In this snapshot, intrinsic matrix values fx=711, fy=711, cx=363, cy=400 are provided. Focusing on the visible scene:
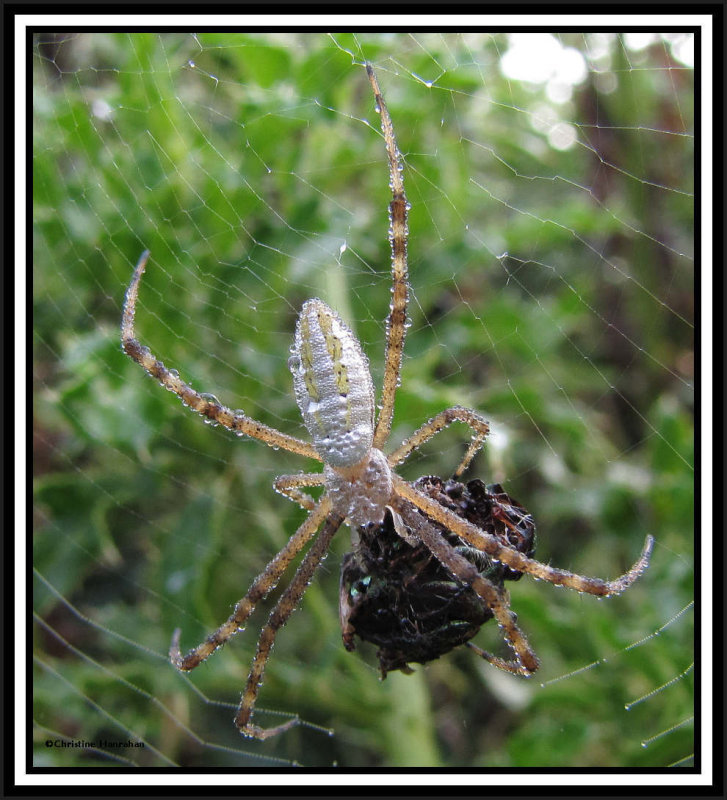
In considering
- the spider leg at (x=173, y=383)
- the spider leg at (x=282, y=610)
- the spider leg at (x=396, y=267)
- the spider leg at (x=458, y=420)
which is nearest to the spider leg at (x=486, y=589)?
the spider leg at (x=458, y=420)

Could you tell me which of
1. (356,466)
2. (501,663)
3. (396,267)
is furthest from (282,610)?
(396,267)

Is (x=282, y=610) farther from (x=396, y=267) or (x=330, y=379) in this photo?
(x=396, y=267)

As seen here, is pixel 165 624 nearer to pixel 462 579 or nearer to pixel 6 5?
pixel 462 579

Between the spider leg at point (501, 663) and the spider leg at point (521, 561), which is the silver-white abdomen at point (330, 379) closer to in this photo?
the spider leg at point (521, 561)

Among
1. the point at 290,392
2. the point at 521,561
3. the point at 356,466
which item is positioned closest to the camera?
the point at 521,561

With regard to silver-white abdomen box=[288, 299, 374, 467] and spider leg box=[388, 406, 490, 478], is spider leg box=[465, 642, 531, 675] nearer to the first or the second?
spider leg box=[388, 406, 490, 478]

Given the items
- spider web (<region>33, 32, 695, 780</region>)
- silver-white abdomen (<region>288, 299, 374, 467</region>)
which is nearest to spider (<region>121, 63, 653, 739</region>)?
silver-white abdomen (<region>288, 299, 374, 467</region>)
